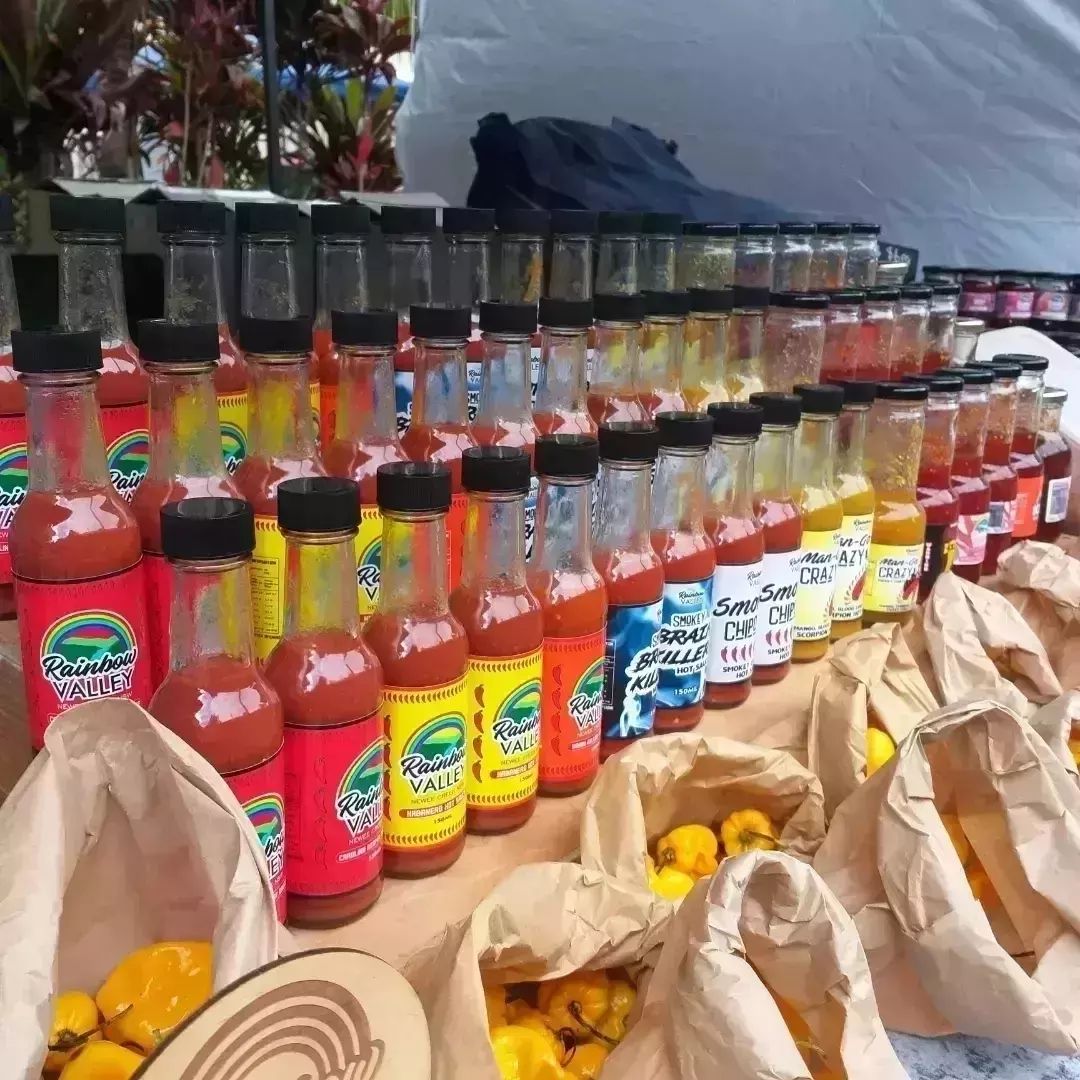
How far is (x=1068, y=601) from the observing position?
133 centimetres

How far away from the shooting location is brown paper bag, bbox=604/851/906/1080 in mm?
611

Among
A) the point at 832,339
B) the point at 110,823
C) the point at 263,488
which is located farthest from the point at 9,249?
the point at 832,339

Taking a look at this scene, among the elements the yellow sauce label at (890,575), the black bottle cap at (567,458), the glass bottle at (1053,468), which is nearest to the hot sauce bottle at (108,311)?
the black bottle cap at (567,458)

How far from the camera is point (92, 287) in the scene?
83cm

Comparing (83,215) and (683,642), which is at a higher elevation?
(83,215)

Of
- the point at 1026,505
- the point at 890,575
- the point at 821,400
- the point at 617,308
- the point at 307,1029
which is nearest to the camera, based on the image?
the point at 307,1029

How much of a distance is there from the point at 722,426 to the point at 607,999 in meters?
0.55

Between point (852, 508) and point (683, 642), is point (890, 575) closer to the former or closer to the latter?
point (852, 508)

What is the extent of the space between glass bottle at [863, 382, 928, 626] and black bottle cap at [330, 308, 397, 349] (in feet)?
2.41

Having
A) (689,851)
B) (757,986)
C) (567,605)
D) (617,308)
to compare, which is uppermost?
(617,308)

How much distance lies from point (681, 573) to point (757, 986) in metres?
0.44

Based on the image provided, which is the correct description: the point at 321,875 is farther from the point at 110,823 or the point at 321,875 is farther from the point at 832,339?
the point at 832,339

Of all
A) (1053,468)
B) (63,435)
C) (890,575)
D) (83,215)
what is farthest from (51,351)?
(1053,468)

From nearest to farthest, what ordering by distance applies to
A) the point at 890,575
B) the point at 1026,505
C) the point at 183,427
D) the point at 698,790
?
the point at 183,427
the point at 698,790
the point at 890,575
the point at 1026,505
